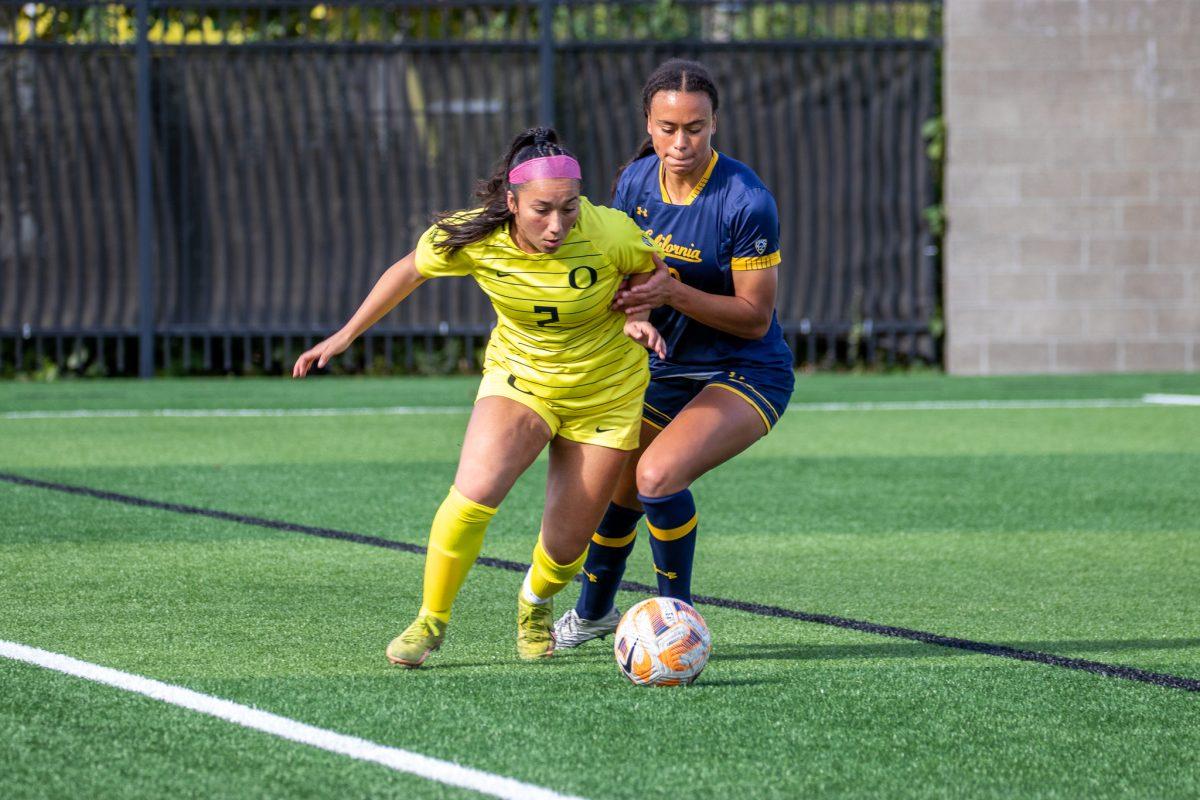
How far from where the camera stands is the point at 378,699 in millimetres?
4566

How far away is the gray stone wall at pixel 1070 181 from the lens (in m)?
15.6

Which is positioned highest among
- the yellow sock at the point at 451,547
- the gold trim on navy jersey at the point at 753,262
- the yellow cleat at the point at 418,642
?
the gold trim on navy jersey at the point at 753,262

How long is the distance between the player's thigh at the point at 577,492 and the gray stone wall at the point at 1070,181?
11.2 meters

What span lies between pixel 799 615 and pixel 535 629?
1.08m

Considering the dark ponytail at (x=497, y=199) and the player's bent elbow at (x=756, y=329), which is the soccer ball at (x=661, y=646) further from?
the dark ponytail at (x=497, y=199)

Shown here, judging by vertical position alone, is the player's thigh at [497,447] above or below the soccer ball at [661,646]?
above

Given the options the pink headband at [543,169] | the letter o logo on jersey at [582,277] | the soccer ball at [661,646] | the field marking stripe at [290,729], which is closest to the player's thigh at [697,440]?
the soccer ball at [661,646]

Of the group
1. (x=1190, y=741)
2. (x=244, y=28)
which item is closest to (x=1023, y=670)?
(x=1190, y=741)

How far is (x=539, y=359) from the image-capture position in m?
5.25

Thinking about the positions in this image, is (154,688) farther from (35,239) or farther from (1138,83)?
(1138,83)

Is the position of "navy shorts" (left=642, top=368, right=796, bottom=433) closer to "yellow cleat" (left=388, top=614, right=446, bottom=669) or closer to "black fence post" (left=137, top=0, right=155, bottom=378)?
"yellow cleat" (left=388, top=614, right=446, bottom=669)

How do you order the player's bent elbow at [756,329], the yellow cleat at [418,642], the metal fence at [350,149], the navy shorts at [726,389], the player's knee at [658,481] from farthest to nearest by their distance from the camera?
the metal fence at [350,149] < the navy shorts at [726,389] < the player's bent elbow at [756,329] < the player's knee at [658,481] < the yellow cleat at [418,642]

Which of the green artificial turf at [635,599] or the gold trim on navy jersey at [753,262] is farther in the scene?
the gold trim on navy jersey at [753,262]

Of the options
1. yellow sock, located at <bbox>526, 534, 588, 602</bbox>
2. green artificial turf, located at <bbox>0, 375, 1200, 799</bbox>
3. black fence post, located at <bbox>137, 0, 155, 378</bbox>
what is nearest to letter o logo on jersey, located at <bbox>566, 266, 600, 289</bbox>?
yellow sock, located at <bbox>526, 534, 588, 602</bbox>
